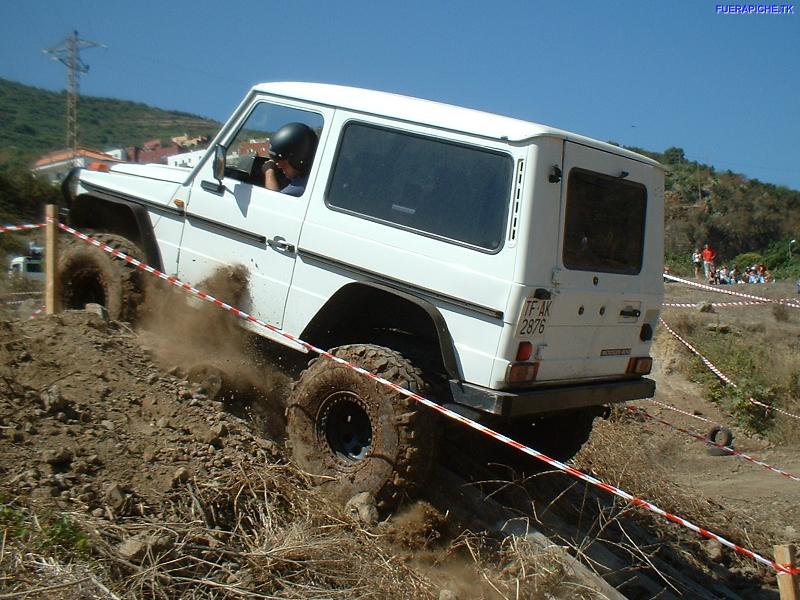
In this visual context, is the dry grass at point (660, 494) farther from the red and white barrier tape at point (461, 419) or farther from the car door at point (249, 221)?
the car door at point (249, 221)

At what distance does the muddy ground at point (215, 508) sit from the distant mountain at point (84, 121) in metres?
29.0

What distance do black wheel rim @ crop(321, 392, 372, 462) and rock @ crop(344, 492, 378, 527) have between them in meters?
0.33

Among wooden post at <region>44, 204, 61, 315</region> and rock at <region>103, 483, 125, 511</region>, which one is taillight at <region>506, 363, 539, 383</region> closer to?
rock at <region>103, 483, 125, 511</region>

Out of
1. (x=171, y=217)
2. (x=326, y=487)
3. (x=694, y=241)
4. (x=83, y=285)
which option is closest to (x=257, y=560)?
(x=326, y=487)

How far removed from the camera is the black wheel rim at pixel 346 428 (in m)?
4.92

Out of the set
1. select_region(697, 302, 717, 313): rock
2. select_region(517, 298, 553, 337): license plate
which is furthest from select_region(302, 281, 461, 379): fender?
select_region(697, 302, 717, 313): rock

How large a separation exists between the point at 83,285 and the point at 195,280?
4.08ft

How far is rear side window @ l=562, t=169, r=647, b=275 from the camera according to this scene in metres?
4.75

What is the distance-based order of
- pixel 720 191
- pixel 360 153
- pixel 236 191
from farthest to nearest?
pixel 720 191
pixel 236 191
pixel 360 153

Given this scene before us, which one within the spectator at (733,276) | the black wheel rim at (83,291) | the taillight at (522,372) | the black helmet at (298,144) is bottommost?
the spectator at (733,276)

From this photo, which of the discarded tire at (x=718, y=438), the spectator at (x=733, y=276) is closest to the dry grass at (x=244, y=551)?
the discarded tire at (x=718, y=438)

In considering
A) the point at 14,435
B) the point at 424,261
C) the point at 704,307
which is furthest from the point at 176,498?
the point at 704,307

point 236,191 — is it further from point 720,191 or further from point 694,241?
point 720,191

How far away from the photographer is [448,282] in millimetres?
4598
